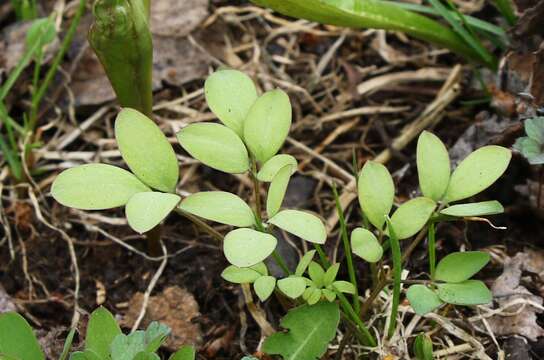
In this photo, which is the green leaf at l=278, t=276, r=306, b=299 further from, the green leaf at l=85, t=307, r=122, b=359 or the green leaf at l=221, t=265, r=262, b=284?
the green leaf at l=85, t=307, r=122, b=359

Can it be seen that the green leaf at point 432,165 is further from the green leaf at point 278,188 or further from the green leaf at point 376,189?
the green leaf at point 278,188

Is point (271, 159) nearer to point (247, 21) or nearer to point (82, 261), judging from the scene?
point (82, 261)

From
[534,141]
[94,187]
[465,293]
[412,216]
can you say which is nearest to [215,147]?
[94,187]

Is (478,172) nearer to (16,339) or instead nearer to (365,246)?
(365,246)

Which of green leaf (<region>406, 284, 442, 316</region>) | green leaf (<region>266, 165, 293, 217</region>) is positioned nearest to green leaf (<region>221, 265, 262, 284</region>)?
green leaf (<region>266, 165, 293, 217</region>)

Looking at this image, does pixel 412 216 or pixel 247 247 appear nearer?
pixel 247 247
